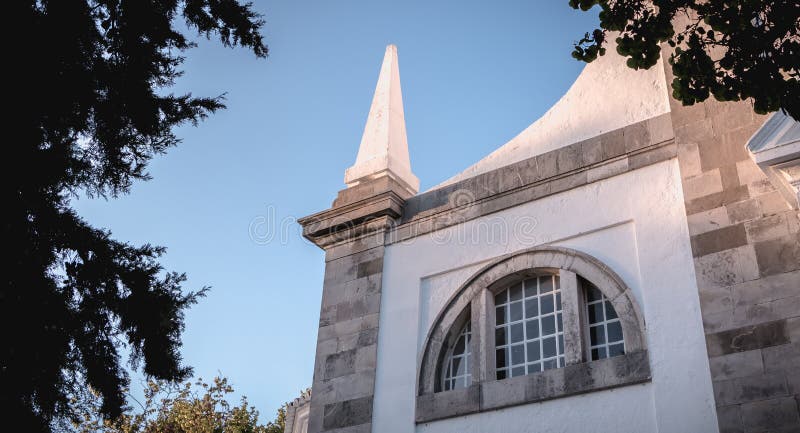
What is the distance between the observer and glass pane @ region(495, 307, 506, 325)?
11.1m

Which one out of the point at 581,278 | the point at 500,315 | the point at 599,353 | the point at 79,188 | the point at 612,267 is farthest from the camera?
the point at 500,315

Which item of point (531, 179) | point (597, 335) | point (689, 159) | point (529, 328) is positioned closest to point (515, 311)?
point (529, 328)

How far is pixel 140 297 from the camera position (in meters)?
6.71

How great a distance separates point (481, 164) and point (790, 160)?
15.9 ft

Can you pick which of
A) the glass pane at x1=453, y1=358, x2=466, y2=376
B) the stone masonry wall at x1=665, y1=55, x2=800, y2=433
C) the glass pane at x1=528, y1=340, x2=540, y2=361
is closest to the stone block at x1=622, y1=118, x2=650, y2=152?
the stone masonry wall at x1=665, y1=55, x2=800, y2=433

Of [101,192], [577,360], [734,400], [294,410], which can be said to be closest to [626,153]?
[577,360]

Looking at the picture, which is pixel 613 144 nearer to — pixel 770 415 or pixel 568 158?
pixel 568 158

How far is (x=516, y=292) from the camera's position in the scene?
441 inches

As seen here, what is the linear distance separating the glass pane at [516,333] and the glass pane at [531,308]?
0.53 ft

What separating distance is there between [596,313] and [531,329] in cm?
86

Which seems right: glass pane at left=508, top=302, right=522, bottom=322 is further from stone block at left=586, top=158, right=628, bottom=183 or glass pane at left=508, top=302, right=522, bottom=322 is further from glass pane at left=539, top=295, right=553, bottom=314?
stone block at left=586, top=158, right=628, bottom=183

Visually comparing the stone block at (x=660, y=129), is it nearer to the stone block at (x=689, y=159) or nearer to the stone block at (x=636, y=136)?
the stone block at (x=636, y=136)

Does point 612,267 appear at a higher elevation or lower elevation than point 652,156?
lower

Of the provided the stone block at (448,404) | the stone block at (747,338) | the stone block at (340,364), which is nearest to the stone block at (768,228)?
the stone block at (747,338)
